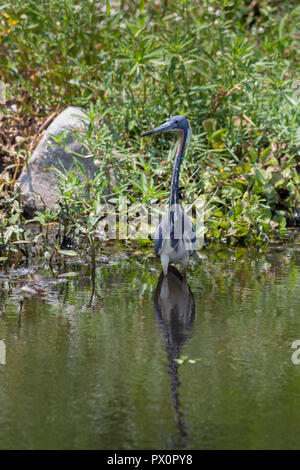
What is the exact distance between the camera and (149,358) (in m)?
3.95

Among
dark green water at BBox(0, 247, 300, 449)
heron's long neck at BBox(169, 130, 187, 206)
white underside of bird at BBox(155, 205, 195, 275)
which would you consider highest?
heron's long neck at BBox(169, 130, 187, 206)

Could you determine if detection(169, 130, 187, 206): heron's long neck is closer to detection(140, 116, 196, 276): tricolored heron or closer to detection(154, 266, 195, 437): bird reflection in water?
detection(140, 116, 196, 276): tricolored heron

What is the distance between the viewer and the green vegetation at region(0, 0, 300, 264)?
271 inches

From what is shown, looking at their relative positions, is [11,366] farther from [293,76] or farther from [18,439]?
[293,76]

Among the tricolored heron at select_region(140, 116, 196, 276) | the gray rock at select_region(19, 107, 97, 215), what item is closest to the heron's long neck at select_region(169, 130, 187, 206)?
the tricolored heron at select_region(140, 116, 196, 276)

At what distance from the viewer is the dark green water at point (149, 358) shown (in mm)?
3137

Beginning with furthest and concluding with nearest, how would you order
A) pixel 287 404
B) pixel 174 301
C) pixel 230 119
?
1. pixel 230 119
2. pixel 174 301
3. pixel 287 404

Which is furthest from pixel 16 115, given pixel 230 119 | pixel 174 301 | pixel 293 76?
pixel 174 301

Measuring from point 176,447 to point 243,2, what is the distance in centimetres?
806

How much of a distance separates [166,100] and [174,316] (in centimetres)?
350

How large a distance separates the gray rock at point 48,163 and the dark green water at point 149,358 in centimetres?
155

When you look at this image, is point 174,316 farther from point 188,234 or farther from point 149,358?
point 188,234

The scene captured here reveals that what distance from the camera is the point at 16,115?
8.12m
